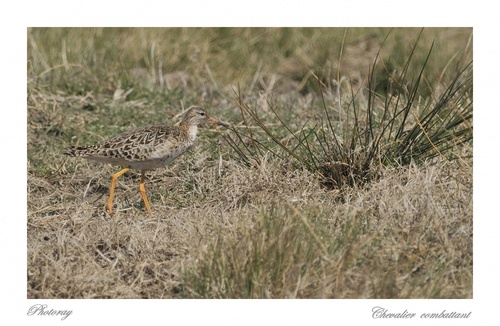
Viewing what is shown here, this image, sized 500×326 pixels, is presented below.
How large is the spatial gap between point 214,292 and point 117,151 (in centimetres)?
195

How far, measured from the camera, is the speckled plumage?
7.05m

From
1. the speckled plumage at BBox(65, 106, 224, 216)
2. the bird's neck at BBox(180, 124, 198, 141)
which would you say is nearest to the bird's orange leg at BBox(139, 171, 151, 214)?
the speckled plumage at BBox(65, 106, 224, 216)

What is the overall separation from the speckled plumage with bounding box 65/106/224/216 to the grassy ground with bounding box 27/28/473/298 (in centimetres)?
31

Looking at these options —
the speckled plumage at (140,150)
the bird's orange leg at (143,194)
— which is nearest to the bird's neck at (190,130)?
the speckled plumage at (140,150)

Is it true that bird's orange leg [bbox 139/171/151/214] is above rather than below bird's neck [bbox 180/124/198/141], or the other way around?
below

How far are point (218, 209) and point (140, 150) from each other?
78 centimetres

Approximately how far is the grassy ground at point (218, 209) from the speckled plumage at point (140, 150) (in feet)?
1.01

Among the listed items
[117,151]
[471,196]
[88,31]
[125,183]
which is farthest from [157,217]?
[88,31]

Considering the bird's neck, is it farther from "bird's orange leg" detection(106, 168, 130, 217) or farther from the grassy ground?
"bird's orange leg" detection(106, 168, 130, 217)

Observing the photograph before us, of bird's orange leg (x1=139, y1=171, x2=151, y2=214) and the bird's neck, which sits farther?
the bird's neck

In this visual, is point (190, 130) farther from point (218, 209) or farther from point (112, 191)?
point (218, 209)

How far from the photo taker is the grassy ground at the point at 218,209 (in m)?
5.54

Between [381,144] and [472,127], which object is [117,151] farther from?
[472,127]

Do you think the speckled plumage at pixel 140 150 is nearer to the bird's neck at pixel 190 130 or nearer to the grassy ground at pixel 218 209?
the bird's neck at pixel 190 130
